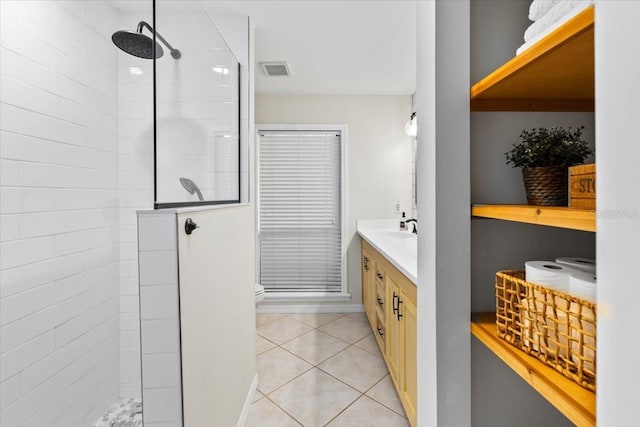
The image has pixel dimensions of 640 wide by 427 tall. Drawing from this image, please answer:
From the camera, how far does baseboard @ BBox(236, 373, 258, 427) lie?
1.80 meters

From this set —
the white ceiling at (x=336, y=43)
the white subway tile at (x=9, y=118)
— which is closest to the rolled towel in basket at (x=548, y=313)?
the white ceiling at (x=336, y=43)

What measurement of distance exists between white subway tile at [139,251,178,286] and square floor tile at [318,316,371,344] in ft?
7.41

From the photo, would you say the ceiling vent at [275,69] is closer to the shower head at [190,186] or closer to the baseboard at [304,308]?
the shower head at [190,186]

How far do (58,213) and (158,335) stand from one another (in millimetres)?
1147

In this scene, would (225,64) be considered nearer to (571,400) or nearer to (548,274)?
(548,274)

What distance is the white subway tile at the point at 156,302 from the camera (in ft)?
3.34

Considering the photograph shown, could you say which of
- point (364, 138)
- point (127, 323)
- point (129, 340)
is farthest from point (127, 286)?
point (364, 138)

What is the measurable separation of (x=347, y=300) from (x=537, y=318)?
313 cm

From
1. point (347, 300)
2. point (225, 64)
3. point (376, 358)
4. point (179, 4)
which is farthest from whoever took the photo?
point (347, 300)

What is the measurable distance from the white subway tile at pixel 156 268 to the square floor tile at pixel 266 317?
2537 millimetres

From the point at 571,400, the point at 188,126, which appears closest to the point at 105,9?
the point at 188,126

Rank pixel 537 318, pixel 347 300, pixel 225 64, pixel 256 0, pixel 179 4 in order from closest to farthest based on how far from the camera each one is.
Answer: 1. pixel 537 318
2. pixel 179 4
3. pixel 225 64
4. pixel 256 0
5. pixel 347 300

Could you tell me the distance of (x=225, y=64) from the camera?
1.80 m

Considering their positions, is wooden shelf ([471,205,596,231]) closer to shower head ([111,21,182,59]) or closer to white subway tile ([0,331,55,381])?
shower head ([111,21,182,59])
